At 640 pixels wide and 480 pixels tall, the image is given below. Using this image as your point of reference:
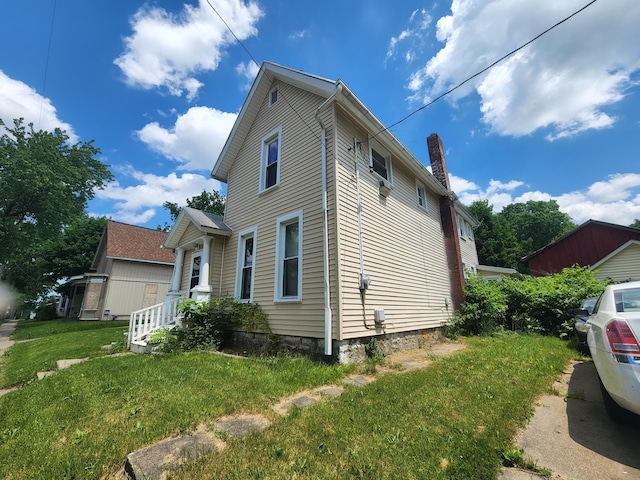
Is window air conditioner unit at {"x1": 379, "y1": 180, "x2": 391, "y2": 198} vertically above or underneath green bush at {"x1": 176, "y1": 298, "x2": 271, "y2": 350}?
above

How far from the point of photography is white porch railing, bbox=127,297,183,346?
26.0 ft

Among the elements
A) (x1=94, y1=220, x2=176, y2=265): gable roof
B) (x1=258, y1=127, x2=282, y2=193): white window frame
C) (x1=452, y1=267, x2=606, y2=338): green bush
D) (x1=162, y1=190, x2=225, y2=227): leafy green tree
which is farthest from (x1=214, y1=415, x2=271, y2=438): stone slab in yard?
(x1=162, y1=190, x2=225, y2=227): leafy green tree

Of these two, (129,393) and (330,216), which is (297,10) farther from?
(129,393)

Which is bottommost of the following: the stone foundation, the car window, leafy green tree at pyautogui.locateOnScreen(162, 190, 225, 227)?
Answer: the stone foundation

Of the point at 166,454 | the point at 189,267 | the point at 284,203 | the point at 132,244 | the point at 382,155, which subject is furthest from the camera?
the point at 132,244

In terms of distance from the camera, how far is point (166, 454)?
247 centimetres

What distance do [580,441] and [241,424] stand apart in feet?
11.0

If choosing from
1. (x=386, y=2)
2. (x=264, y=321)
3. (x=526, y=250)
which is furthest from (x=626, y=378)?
(x=526, y=250)

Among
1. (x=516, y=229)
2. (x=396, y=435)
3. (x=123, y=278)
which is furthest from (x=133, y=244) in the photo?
(x=516, y=229)

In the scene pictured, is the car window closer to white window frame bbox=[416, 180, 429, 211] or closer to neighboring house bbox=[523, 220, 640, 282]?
white window frame bbox=[416, 180, 429, 211]

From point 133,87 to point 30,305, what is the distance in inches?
2162

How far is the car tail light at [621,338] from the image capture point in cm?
231

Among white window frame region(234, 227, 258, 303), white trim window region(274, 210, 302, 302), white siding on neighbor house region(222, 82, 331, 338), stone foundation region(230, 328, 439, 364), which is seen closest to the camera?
stone foundation region(230, 328, 439, 364)

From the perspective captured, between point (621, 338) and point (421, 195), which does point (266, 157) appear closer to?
point (421, 195)
